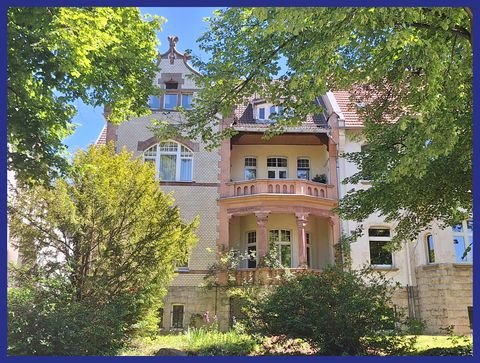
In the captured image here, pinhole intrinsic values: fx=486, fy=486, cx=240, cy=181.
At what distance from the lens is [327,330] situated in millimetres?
8445

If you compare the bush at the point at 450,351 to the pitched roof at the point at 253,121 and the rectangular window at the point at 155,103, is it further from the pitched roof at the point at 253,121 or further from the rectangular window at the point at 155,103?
the rectangular window at the point at 155,103

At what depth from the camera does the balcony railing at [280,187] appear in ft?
51.3

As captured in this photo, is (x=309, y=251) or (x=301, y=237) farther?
(x=309, y=251)

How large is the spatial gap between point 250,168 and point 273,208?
2.26 metres

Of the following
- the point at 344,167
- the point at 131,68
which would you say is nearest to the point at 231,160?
the point at 344,167

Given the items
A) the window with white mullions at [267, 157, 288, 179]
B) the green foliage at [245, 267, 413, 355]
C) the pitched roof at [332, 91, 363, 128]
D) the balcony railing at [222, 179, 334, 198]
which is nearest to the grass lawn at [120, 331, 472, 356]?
the green foliage at [245, 267, 413, 355]

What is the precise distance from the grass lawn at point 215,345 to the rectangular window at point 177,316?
3.48 meters

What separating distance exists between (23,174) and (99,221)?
2.32 m

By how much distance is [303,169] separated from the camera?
56.9 ft

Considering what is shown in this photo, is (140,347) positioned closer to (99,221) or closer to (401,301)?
(99,221)

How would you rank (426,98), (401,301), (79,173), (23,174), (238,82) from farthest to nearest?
1. (401,301)
2. (79,173)
3. (238,82)
4. (23,174)
5. (426,98)

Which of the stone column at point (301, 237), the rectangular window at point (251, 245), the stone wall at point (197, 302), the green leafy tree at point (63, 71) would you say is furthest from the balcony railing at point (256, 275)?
the green leafy tree at point (63, 71)

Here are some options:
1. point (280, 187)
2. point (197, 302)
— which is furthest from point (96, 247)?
point (280, 187)

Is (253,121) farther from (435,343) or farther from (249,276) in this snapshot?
(435,343)
